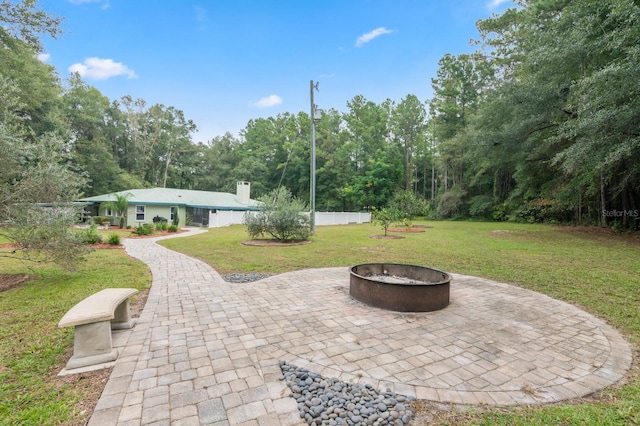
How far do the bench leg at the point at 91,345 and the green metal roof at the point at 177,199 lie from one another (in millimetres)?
17040

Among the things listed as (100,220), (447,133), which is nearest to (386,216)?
(100,220)

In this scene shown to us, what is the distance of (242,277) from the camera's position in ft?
18.6

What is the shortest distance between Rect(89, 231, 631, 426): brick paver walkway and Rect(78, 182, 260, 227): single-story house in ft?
53.2

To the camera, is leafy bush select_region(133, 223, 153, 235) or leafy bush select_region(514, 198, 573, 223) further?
leafy bush select_region(514, 198, 573, 223)

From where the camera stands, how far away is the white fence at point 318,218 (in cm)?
1952

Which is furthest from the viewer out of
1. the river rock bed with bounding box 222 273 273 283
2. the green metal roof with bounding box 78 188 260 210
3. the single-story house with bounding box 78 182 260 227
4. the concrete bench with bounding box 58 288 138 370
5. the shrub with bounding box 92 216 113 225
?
the green metal roof with bounding box 78 188 260 210

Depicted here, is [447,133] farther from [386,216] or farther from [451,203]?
[386,216]

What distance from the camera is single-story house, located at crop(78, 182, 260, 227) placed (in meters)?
18.8

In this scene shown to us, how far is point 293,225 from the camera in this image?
10.9 m

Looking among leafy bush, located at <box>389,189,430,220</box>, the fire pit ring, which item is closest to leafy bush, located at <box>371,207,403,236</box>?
the fire pit ring

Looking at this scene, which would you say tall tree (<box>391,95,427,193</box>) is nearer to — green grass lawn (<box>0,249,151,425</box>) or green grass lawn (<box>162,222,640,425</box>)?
green grass lawn (<box>162,222,640,425</box>)

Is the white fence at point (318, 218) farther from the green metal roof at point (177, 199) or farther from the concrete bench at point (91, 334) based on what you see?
Answer: the concrete bench at point (91, 334)

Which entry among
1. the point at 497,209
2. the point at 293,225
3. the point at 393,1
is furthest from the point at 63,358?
the point at 497,209

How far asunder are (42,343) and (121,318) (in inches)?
26.4
